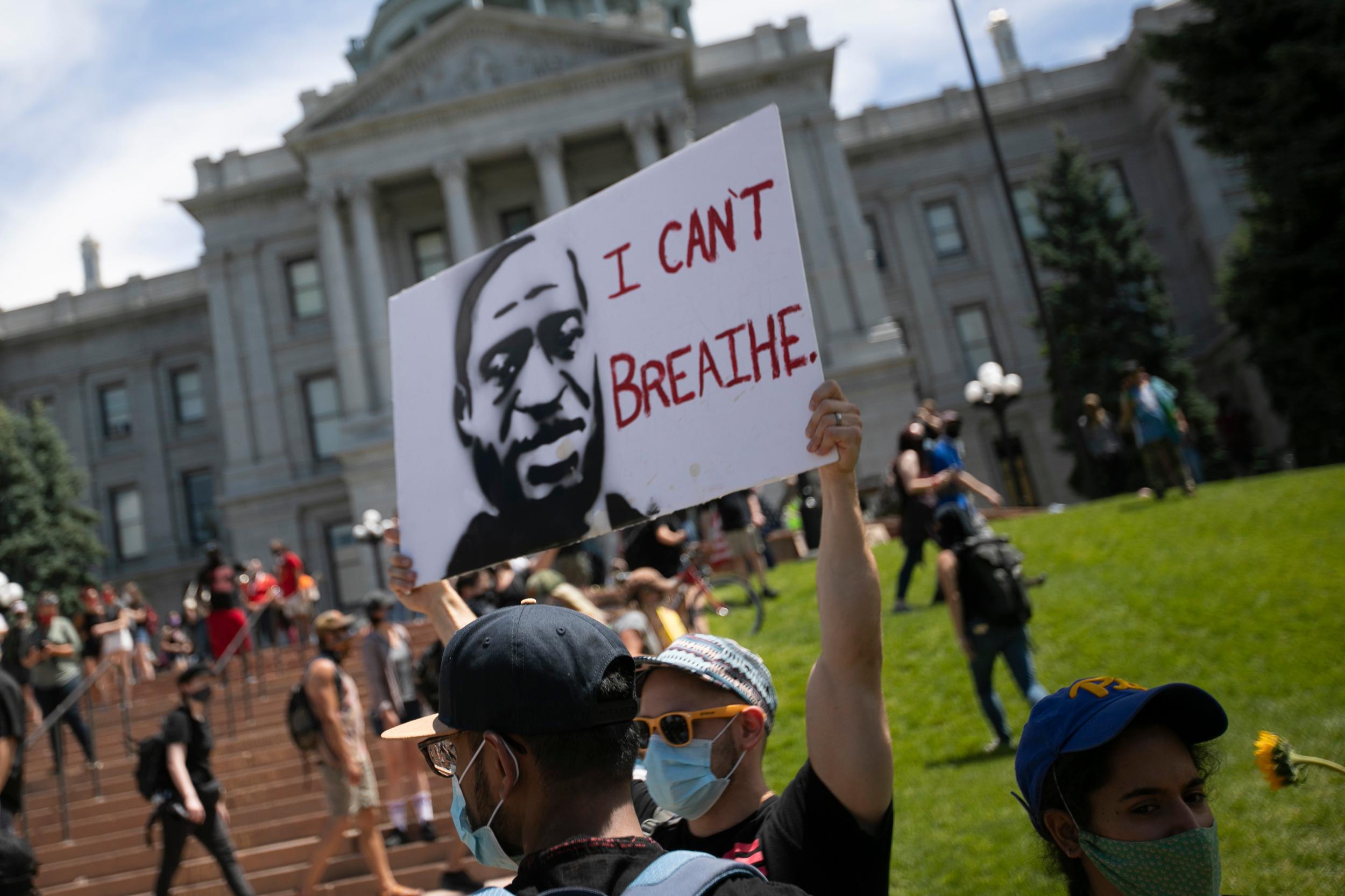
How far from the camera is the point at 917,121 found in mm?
43000

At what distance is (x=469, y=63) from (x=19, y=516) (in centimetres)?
2163

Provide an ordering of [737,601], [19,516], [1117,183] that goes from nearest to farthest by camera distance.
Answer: [737,601] → [19,516] → [1117,183]

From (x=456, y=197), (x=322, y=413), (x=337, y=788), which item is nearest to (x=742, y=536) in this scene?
(x=337, y=788)

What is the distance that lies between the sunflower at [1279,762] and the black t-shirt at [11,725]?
19.2 feet

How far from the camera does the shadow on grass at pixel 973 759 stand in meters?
7.10

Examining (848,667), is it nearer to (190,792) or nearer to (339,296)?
(190,792)

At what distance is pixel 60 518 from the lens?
38500 millimetres

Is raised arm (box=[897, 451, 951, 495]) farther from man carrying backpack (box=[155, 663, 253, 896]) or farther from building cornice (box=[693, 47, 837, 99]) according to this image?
building cornice (box=[693, 47, 837, 99])

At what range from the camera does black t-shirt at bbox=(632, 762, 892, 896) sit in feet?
7.90

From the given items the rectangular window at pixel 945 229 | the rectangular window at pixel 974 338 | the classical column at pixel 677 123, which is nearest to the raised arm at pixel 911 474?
the classical column at pixel 677 123

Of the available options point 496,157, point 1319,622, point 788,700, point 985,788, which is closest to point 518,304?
point 985,788

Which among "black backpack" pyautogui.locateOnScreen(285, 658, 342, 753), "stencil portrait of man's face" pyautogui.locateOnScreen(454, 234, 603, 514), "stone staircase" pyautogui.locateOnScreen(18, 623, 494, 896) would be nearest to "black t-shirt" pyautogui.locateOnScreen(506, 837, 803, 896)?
"stencil portrait of man's face" pyautogui.locateOnScreen(454, 234, 603, 514)

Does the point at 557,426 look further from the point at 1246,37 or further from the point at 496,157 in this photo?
the point at 496,157

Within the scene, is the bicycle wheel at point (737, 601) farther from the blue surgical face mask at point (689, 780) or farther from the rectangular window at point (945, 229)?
the rectangular window at point (945, 229)
